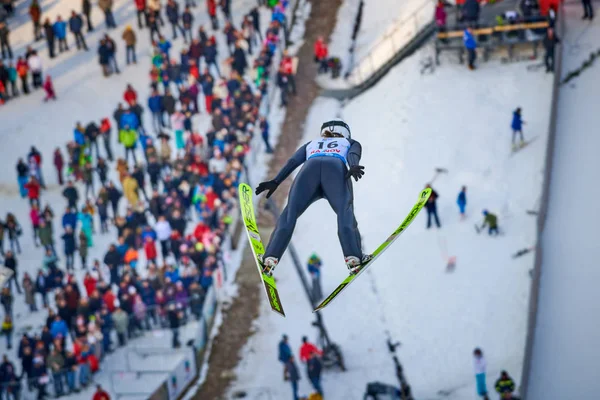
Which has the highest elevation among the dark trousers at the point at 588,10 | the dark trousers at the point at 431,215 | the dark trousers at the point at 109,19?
the dark trousers at the point at 109,19

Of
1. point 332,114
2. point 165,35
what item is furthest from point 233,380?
point 165,35

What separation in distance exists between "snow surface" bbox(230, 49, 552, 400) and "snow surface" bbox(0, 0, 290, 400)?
6.65 ft

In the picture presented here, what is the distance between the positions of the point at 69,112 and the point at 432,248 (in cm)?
1248

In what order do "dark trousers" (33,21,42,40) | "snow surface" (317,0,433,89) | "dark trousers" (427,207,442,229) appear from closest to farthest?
"dark trousers" (427,207,442,229), "snow surface" (317,0,433,89), "dark trousers" (33,21,42,40)

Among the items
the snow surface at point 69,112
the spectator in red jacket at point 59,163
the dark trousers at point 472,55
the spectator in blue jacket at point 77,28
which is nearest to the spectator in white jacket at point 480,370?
the snow surface at point 69,112

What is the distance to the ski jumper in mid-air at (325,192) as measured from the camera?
577 inches

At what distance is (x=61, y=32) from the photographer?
124ft

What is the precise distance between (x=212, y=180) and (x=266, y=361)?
463cm

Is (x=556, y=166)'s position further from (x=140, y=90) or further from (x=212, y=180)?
(x=140, y=90)

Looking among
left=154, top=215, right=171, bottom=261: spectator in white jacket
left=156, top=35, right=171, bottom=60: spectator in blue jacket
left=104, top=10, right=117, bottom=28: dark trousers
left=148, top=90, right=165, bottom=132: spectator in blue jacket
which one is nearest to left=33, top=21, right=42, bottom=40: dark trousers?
left=104, top=10, right=117, bottom=28: dark trousers

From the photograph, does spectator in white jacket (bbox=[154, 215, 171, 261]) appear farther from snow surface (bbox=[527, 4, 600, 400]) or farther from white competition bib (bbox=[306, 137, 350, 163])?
white competition bib (bbox=[306, 137, 350, 163])

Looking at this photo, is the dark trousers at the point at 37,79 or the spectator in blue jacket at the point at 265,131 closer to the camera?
the spectator in blue jacket at the point at 265,131

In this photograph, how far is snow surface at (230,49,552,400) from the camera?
80.6ft

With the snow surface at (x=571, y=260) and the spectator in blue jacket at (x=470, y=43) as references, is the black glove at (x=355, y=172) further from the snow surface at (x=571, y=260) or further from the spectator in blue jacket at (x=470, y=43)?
the spectator in blue jacket at (x=470, y=43)
